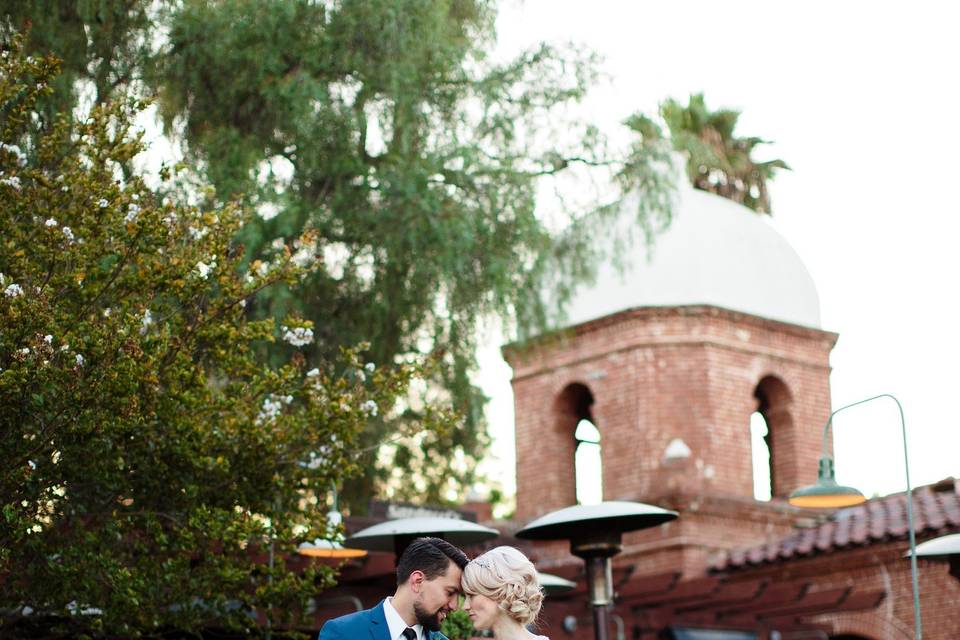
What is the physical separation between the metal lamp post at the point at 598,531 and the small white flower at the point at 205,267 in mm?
3439

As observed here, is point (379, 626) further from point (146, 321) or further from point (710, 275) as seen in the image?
point (710, 275)

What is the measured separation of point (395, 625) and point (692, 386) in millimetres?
17747

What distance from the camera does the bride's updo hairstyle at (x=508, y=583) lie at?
4.98m

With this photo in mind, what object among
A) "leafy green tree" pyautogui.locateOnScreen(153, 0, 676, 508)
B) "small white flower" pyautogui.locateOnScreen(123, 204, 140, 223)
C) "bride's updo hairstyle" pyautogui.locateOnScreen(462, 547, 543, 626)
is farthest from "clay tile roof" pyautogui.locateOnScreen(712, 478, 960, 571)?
"bride's updo hairstyle" pyautogui.locateOnScreen(462, 547, 543, 626)

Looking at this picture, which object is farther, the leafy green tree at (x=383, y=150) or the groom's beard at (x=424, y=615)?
the leafy green tree at (x=383, y=150)

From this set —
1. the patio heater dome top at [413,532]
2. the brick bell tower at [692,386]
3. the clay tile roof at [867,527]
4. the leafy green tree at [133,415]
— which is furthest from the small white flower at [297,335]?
the brick bell tower at [692,386]

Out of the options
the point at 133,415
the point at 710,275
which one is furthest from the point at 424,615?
the point at 710,275

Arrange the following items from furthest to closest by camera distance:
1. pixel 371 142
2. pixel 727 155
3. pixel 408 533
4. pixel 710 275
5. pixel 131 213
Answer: pixel 727 155, pixel 710 275, pixel 371 142, pixel 408 533, pixel 131 213

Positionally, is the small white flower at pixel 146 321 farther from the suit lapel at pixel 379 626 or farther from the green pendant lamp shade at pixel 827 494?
the green pendant lamp shade at pixel 827 494

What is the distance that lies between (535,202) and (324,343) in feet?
9.48

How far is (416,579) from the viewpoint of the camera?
5113 millimetres

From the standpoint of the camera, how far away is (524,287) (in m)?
16.7

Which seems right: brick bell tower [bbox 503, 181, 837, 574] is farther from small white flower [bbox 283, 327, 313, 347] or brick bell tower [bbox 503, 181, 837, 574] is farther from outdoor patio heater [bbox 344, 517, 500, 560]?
small white flower [bbox 283, 327, 313, 347]

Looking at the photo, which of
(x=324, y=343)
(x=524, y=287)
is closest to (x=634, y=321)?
(x=524, y=287)
